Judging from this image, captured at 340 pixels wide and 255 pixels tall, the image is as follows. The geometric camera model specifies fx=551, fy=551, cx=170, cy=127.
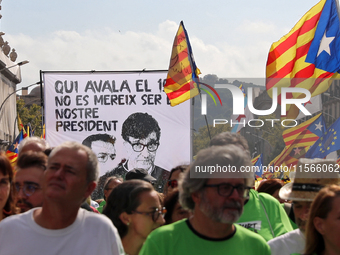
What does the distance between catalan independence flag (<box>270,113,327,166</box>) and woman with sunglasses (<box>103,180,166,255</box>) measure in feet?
14.9

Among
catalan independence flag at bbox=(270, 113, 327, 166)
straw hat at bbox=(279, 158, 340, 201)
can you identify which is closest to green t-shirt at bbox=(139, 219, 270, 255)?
straw hat at bbox=(279, 158, 340, 201)

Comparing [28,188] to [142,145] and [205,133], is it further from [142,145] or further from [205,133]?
[142,145]

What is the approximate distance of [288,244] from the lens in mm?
3879

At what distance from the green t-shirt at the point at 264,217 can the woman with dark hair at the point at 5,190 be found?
1761 mm

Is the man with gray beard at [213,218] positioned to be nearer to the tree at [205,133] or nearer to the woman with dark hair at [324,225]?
the woman with dark hair at [324,225]

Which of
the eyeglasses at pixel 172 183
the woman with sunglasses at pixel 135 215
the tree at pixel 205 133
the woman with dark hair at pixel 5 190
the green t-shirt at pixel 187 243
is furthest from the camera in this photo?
the tree at pixel 205 133

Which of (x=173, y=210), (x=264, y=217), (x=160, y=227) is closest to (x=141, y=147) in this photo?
(x=173, y=210)

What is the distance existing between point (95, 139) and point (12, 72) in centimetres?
3959

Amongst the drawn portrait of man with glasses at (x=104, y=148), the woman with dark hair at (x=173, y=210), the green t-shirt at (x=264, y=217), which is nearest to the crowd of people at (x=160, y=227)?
the green t-shirt at (x=264, y=217)

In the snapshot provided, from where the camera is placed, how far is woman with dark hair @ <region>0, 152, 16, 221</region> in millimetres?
3619

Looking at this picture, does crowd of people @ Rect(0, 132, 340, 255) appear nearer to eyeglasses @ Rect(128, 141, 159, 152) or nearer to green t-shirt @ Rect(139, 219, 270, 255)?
green t-shirt @ Rect(139, 219, 270, 255)

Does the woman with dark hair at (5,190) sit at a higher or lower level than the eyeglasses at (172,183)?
higher

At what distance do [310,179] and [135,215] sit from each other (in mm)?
1337

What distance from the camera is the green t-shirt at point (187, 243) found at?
3152 mm
